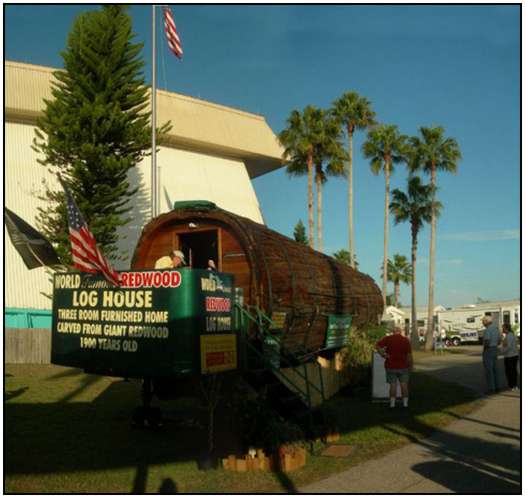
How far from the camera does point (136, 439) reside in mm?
Answer: 8602

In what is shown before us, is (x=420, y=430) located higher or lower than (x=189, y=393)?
lower

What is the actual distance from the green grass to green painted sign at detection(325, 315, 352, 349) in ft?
4.38

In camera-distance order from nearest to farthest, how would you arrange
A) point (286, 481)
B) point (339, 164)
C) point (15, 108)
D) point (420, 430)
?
point (286, 481) < point (420, 430) < point (15, 108) < point (339, 164)

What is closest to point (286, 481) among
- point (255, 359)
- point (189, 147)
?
point (255, 359)

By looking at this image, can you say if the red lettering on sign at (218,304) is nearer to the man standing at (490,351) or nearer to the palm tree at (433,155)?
the man standing at (490,351)

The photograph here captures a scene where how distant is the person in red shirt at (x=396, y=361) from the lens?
11.2 metres

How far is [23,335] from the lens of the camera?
2069 cm

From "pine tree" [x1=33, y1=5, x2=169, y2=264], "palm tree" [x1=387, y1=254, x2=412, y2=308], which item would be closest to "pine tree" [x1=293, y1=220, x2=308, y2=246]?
"palm tree" [x1=387, y1=254, x2=412, y2=308]

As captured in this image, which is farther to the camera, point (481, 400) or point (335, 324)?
point (481, 400)

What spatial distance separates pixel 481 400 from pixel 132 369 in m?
8.81

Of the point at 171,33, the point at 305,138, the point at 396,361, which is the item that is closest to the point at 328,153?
the point at 305,138

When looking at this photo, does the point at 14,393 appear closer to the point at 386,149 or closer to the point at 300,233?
the point at 386,149

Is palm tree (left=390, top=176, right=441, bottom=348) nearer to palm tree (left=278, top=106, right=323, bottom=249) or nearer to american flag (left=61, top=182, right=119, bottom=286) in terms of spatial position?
palm tree (left=278, top=106, right=323, bottom=249)

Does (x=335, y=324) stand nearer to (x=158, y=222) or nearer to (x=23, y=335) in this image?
(x=158, y=222)
